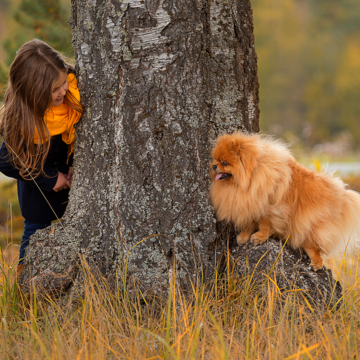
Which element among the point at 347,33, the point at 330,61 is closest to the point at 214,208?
the point at 330,61

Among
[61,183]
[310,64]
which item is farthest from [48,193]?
[310,64]

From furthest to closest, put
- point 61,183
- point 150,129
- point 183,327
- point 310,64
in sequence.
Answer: point 310,64
point 61,183
point 150,129
point 183,327

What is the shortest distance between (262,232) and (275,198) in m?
0.26

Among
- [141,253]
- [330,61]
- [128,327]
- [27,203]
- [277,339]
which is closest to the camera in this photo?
[277,339]

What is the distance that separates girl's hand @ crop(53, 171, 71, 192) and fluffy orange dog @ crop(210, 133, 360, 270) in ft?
3.73

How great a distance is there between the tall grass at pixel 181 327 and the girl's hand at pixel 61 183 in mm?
677

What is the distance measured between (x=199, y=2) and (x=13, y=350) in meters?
2.32

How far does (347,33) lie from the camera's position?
25828mm


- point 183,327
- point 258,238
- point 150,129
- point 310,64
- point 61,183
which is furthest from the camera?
point 310,64

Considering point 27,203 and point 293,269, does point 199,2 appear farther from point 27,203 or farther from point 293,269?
point 27,203

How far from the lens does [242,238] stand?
8.21ft

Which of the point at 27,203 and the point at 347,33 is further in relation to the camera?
the point at 347,33

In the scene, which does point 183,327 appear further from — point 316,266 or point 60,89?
point 60,89

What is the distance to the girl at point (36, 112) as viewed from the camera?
2.47m
